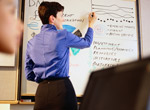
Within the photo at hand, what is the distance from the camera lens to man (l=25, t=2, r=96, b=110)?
1500 millimetres

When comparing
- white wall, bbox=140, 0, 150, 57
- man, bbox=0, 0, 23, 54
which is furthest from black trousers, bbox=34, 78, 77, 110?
white wall, bbox=140, 0, 150, 57

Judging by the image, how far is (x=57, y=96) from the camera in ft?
4.89

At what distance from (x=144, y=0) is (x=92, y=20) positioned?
697 millimetres

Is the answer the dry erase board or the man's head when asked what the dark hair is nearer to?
the man's head

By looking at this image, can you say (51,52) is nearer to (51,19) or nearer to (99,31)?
(51,19)

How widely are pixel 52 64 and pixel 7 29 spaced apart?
1.09 meters

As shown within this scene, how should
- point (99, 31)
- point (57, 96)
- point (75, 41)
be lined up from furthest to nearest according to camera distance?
1. point (99, 31)
2. point (75, 41)
3. point (57, 96)

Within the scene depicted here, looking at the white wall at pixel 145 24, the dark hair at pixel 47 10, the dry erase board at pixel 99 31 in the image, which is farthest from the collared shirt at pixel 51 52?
the white wall at pixel 145 24

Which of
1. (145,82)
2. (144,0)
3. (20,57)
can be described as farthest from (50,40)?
(144,0)

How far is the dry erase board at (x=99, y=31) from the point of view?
215 cm

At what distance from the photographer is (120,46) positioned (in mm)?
2318

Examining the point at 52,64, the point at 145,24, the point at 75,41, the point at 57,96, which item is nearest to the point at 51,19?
the point at 75,41

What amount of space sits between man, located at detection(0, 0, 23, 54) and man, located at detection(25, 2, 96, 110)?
1.03 meters

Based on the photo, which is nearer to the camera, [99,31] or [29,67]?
[29,67]
